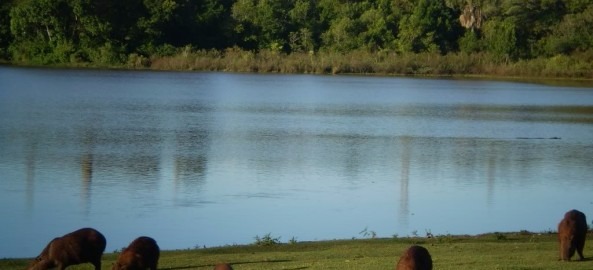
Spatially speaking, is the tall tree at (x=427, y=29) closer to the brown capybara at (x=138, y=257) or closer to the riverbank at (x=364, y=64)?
the riverbank at (x=364, y=64)

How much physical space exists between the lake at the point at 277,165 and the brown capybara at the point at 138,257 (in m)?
4.45

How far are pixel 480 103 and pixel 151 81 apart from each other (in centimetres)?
1888

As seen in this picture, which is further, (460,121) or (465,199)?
(460,121)

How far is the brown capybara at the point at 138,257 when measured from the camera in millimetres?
10320

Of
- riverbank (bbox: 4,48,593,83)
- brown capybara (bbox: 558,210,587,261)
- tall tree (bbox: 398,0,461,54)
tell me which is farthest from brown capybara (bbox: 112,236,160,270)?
tall tree (bbox: 398,0,461,54)

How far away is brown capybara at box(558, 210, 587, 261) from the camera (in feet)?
37.8

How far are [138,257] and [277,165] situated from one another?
1531 cm

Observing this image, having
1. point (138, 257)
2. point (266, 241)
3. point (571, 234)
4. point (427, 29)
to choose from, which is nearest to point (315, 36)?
point (427, 29)

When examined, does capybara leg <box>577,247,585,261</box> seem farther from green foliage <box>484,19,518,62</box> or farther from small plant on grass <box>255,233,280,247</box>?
green foliage <box>484,19,518,62</box>

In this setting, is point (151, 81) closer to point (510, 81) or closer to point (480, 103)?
point (480, 103)

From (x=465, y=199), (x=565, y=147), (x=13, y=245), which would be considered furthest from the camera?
(x=565, y=147)

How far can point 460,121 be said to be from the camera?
39969 mm

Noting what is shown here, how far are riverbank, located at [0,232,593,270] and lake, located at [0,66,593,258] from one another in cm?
203

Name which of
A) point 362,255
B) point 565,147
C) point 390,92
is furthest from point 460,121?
point 362,255
